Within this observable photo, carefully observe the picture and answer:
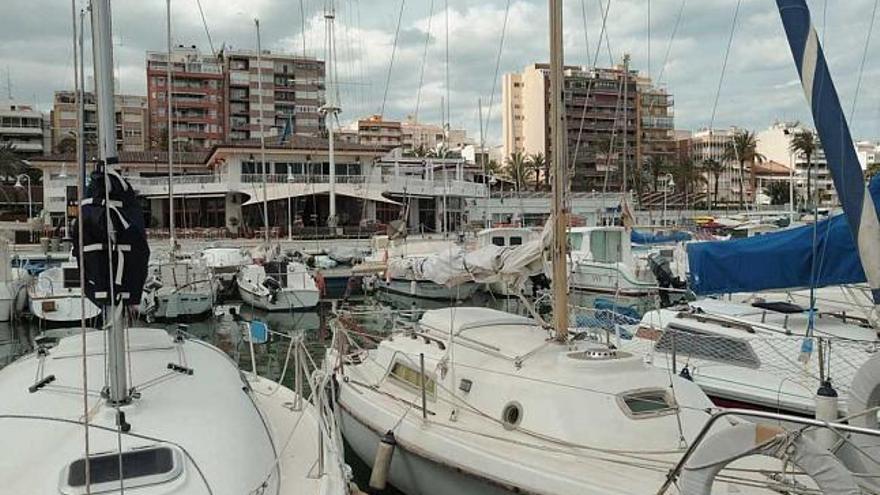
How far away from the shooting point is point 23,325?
25.3m

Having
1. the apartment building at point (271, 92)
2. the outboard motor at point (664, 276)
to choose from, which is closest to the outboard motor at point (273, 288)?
the outboard motor at point (664, 276)

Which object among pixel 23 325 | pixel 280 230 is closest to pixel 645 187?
pixel 280 230

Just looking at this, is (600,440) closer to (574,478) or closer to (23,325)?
(574,478)

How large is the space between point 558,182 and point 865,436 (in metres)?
4.42

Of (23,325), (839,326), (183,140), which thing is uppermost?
(183,140)

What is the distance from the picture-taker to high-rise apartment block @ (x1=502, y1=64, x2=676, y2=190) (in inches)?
3927

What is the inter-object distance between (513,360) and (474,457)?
4.42 ft

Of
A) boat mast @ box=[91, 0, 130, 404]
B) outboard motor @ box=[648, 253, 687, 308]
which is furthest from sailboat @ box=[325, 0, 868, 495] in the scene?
outboard motor @ box=[648, 253, 687, 308]

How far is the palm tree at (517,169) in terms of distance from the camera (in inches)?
3243

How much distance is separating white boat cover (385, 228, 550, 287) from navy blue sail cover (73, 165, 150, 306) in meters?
5.23

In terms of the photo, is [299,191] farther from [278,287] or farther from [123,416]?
[123,416]

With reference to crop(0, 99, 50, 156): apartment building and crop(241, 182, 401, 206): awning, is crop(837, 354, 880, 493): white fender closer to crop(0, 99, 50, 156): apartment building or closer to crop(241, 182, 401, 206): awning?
crop(241, 182, 401, 206): awning

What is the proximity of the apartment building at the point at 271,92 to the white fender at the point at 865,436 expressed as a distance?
93.4 metres

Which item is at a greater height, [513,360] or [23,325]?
[513,360]
